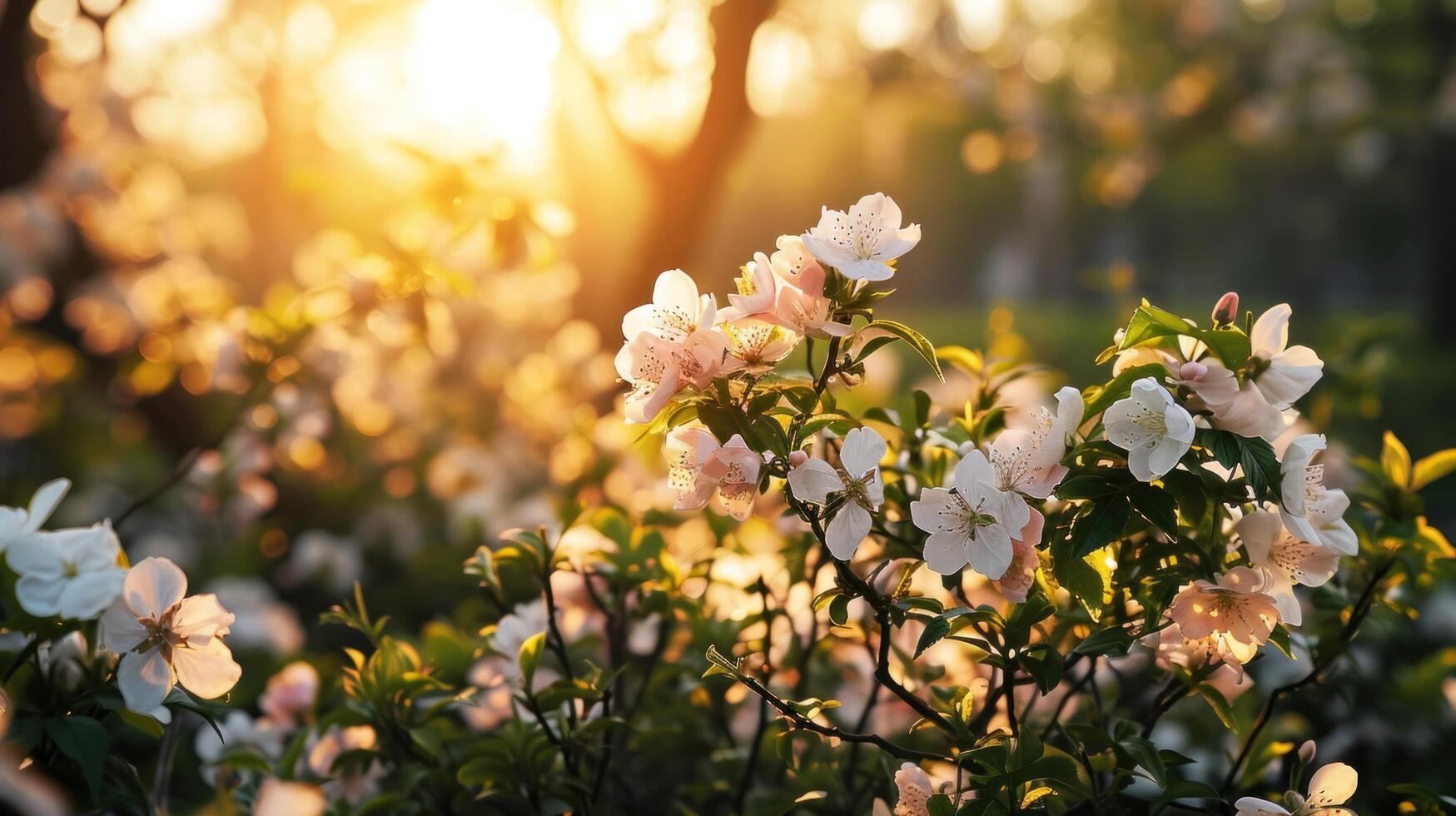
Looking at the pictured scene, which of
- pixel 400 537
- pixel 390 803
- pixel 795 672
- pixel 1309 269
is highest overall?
pixel 1309 269

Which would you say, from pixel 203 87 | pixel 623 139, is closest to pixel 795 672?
pixel 623 139

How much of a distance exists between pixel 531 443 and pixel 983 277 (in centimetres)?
3370

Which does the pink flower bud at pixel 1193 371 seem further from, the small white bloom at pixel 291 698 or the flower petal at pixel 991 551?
the small white bloom at pixel 291 698

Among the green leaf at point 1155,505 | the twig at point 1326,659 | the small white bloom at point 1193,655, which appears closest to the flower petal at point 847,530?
the green leaf at point 1155,505

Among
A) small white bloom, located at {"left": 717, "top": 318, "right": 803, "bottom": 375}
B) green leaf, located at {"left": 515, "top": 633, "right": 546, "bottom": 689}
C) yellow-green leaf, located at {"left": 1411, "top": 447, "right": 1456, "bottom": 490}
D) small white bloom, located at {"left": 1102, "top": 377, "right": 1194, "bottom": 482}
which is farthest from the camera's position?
yellow-green leaf, located at {"left": 1411, "top": 447, "right": 1456, "bottom": 490}

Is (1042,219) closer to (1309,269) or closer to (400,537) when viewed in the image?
(1309,269)

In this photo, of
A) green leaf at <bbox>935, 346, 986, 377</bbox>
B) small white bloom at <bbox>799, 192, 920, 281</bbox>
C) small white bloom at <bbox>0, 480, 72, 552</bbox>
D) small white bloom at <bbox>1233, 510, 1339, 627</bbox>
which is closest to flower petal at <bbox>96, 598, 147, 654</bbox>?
small white bloom at <bbox>0, 480, 72, 552</bbox>

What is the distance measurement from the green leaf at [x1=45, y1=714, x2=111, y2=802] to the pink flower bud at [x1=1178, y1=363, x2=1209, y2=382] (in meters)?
1.01

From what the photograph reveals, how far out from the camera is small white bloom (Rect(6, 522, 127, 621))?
36.4 inches

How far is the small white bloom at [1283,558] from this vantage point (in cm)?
95

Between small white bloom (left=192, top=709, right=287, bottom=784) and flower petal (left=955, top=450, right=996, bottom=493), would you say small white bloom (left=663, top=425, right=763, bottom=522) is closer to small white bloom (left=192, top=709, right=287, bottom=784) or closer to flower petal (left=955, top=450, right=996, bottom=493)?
flower petal (left=955, top=450, right=996, bottom=493)

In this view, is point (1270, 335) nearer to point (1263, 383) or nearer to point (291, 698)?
point (1263, 383)

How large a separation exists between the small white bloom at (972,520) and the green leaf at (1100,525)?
47 mm

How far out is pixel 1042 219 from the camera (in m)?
31.8
